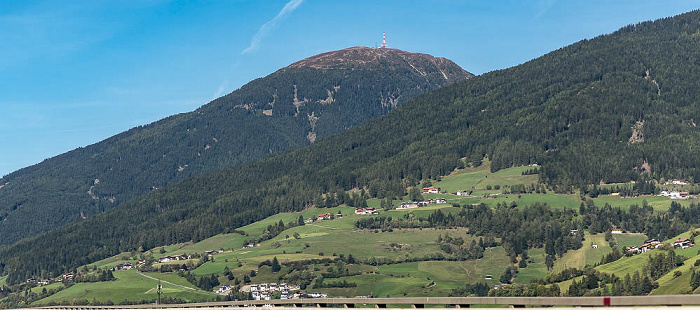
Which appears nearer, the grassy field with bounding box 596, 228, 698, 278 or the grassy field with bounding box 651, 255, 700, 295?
the grassy field with bounding box 651, 255, 700, 295

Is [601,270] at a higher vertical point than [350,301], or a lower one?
lower

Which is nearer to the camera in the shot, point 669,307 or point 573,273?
point 669,307

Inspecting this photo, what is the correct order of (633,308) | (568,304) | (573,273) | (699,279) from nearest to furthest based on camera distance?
(633,308) → (568,304) → (699,279) → (573,273)

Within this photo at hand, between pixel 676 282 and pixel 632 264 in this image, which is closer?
pixel 676 282

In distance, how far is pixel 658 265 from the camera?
170 metres

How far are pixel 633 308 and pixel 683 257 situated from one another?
519 feet

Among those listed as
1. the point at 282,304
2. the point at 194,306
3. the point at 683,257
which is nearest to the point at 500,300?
the point at 282,304

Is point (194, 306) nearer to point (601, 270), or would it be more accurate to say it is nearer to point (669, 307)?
point (669, 307)

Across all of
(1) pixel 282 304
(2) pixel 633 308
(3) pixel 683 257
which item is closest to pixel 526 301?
(2) pixel 633 308

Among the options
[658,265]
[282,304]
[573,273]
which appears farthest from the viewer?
[573,273]

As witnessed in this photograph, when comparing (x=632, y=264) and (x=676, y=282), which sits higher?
(x=676, y=282)

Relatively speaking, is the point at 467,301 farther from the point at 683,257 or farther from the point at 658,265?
the point at 683,257

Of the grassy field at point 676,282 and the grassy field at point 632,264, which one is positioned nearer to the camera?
the grassy field at point 676,282

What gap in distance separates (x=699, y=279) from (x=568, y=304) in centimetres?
11176
